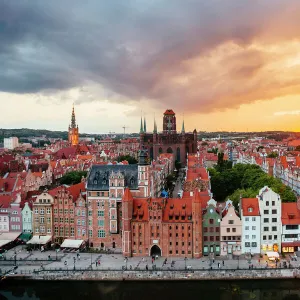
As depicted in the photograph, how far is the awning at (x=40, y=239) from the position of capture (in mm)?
72431

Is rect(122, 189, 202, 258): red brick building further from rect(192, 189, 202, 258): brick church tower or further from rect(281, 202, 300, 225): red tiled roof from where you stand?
rect(281, 202, 300, 225): red tiled roof

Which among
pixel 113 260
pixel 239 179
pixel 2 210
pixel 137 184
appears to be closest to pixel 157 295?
pixel 113 260

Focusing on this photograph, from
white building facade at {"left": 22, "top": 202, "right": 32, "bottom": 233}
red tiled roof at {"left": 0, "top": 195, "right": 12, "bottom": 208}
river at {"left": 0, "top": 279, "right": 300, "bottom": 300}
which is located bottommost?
river at {"left": 0, "top": 279, "right": 300, "bottom": 300}

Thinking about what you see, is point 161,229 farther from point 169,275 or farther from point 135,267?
point 169,275

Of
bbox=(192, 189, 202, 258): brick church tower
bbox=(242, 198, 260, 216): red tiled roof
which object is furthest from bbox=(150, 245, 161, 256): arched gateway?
bbox=(242, 198, 260, 216): red tiled roof

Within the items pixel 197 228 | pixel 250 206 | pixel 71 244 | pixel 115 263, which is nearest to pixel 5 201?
pixel 71 244

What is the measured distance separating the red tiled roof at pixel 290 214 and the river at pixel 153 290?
1093 centimetres

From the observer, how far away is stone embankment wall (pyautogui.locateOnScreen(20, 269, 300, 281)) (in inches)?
2365

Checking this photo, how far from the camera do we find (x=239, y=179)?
4557 inches

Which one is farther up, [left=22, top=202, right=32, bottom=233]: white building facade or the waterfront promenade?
[left=22, top=202, right=32, bottom=233]: white building facade

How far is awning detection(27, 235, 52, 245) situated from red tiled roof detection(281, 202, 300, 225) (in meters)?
42.3

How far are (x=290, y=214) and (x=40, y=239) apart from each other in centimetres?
4509

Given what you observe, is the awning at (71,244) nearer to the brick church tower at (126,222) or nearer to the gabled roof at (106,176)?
the brick church tower at (126,222)

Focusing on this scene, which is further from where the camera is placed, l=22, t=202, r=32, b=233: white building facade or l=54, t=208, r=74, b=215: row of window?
Result: l=22, t=202, r=32, b=233: white building facade
